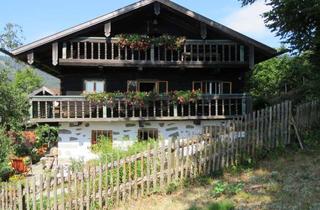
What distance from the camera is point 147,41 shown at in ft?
68.6

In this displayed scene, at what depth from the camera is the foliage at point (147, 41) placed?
20.7m

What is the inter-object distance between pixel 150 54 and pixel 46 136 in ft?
39.5

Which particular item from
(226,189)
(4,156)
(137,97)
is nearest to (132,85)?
(137,97)

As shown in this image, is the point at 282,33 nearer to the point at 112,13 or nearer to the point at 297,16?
the point at 297,16

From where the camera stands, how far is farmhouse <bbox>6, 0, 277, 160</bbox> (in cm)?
2042

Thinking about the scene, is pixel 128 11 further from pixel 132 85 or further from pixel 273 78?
pixel 273 78

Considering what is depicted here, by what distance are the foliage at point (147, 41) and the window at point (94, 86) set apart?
8.27 ft

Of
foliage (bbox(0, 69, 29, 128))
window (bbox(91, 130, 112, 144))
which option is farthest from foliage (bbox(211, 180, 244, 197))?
foliage (bbox(0, 69, 29, 128))

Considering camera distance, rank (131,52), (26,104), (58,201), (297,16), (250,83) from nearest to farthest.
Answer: (58,201) → (297,16) → (131,52) → (26,104) → (250,83)

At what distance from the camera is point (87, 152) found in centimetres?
2089

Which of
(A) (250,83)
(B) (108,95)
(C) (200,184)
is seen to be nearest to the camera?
(C) (200,184)

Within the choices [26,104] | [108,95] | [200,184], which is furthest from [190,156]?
[26,104]

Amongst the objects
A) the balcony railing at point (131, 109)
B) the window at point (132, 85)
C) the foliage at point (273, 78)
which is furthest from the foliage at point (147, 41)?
the foliage at point (273, 78)

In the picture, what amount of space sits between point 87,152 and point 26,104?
32.3 ft
